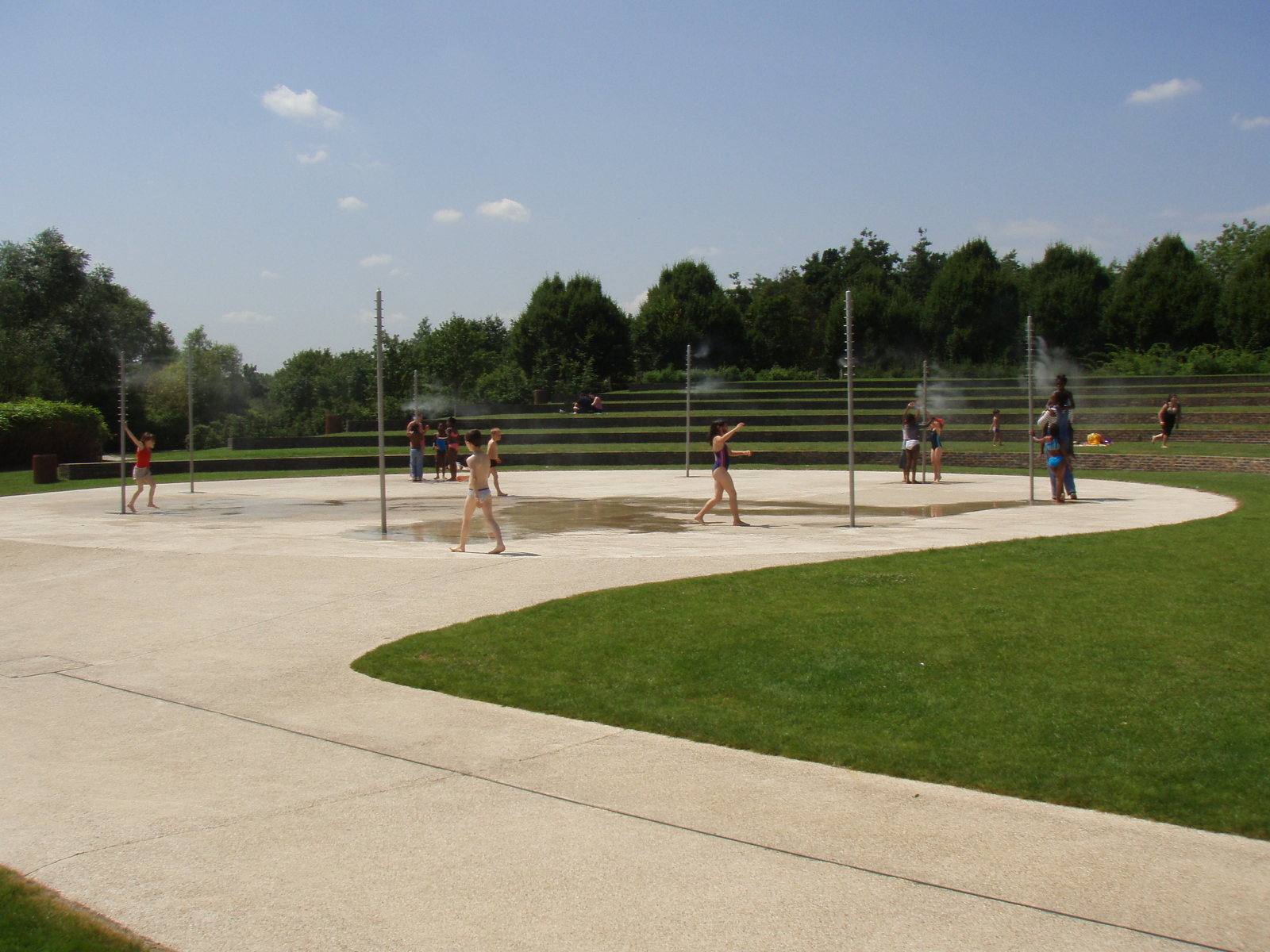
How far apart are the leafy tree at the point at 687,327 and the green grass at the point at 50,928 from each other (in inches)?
2518

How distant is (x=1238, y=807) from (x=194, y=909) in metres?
4.24

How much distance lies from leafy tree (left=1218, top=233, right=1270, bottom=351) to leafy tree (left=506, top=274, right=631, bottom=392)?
31648mm

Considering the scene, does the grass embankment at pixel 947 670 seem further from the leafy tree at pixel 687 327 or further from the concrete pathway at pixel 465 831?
the leafy tree at pixel 687 327

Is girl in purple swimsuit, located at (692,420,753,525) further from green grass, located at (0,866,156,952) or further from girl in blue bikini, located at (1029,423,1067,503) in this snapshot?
green grass, located at (0,866,156,952)

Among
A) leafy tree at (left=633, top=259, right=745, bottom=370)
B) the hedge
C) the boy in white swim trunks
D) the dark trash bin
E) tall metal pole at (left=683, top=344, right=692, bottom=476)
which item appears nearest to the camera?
the boy in white swim trunks

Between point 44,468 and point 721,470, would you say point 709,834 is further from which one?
point 44,468

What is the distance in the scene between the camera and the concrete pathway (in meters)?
3.44

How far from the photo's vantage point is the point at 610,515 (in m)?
17.4

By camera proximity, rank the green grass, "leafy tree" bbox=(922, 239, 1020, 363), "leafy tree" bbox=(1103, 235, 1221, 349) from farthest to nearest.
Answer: "leafy tree" bbox=(922, 239, 1020, 363), "leafy tree" bbox=(1103, 235, 1221, 349), the green grass

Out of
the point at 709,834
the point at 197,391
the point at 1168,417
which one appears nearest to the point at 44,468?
the point at 709,834

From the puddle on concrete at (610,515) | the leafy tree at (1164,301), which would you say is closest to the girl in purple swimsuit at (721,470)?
the puddle on concrete at (610,515)

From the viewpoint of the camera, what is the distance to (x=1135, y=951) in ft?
10.5

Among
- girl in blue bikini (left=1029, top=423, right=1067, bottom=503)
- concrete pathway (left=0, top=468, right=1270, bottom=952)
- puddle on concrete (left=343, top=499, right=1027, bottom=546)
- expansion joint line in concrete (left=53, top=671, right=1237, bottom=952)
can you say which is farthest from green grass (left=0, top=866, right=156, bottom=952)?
girl in blue bikini (left=1029, top=423, right=1067, bottom=503)

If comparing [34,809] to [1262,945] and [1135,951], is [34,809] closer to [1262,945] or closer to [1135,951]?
[1135,951]
